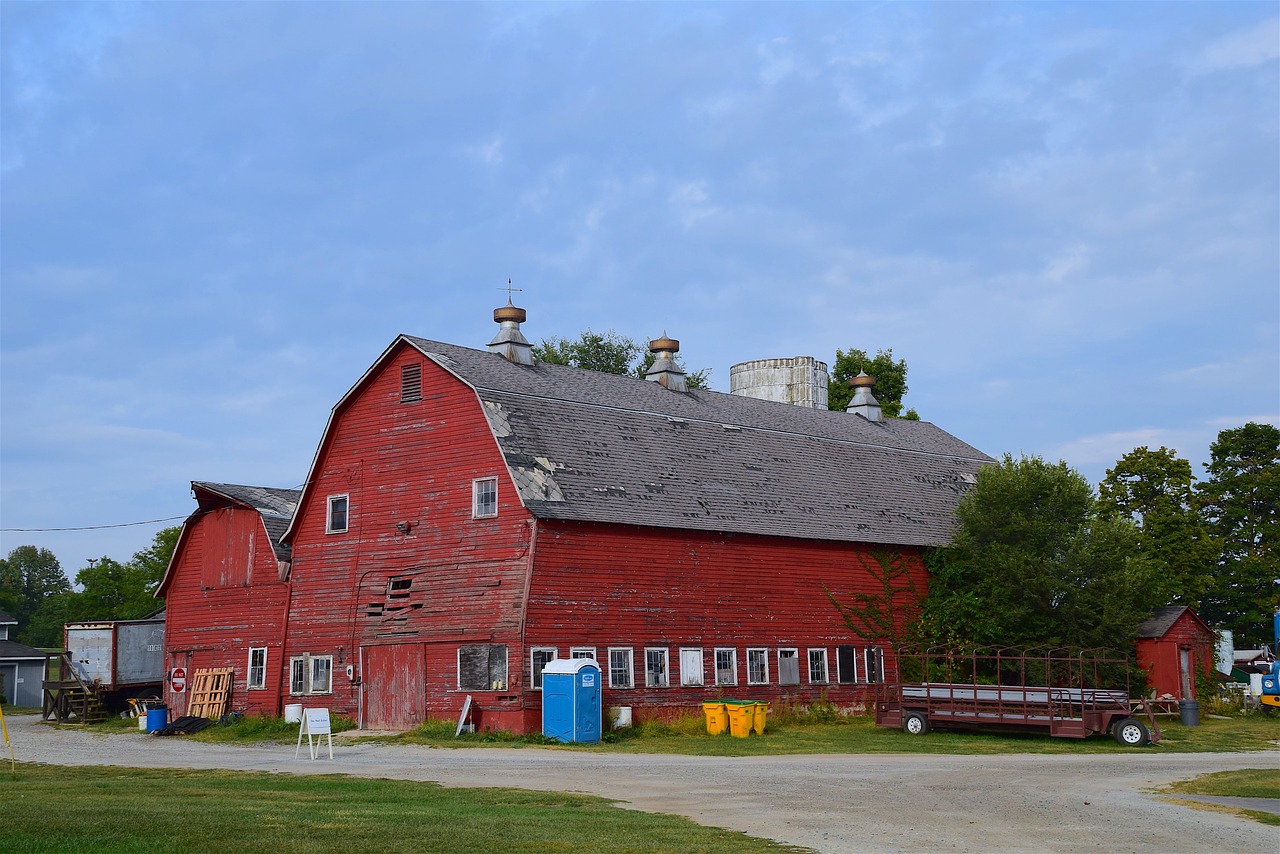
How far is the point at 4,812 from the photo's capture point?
586 inches

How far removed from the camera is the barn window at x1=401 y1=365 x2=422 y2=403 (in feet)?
118

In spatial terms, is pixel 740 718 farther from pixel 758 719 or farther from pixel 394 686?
pixel 394 686

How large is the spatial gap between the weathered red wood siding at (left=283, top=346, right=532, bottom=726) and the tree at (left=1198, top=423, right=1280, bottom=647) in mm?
37931

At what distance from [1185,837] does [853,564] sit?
82.8ft

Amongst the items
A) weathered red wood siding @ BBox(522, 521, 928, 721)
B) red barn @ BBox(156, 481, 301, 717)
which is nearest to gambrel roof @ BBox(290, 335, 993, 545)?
weathered red wood siding @ BBox(522, 521, 928, 721)

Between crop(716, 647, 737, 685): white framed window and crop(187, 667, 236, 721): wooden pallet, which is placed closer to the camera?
crop(716, 647, 737, 685): white framed window

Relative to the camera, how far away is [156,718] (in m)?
36.5

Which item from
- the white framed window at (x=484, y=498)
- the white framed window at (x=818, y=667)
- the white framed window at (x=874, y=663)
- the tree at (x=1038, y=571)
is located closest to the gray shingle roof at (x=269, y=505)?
the white framed window at (x=484, y=498)

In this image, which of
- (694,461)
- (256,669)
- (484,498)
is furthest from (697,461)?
(256,669)

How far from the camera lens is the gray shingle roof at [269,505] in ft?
127

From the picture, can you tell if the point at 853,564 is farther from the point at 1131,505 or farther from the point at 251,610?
the point at 1131,505

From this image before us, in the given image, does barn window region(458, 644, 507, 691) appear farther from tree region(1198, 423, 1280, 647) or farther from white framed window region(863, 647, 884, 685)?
tree region(1198, 423, 1280, 647)

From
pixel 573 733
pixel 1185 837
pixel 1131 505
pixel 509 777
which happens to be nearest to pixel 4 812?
pixel 509 777

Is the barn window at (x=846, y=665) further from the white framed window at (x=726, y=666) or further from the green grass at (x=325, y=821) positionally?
the green grass at (x=325, y=821)
